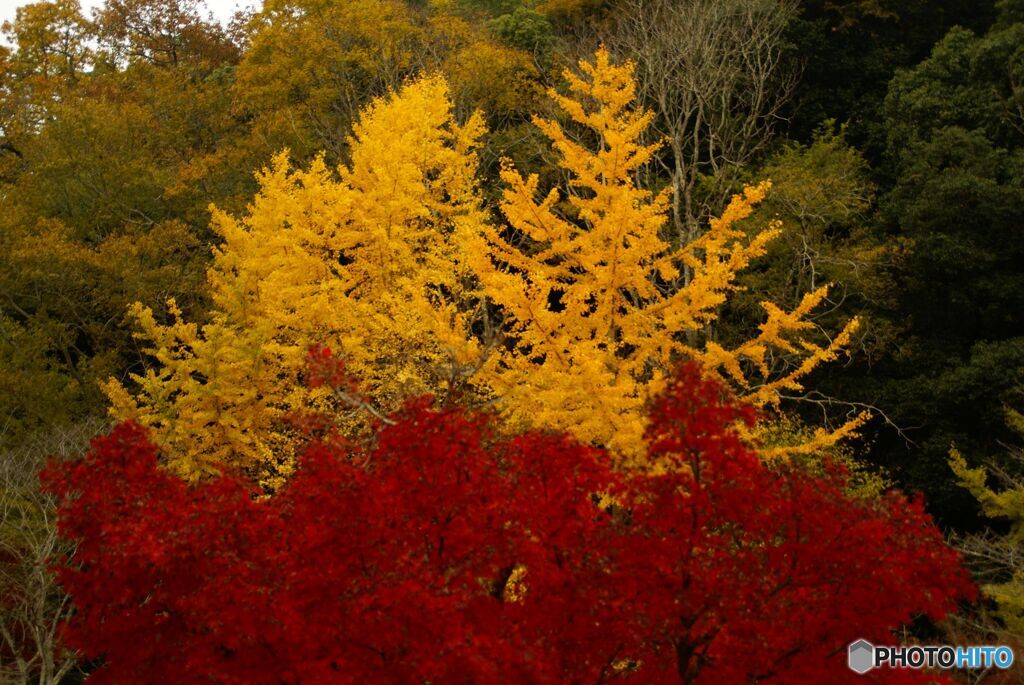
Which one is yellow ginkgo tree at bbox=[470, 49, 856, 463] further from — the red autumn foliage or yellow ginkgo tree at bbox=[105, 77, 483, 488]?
yellow ginkgo tree at bbox=[105, 77, 483, 488]

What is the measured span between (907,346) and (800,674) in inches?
569

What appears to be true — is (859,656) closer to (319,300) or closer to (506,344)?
(319,300)

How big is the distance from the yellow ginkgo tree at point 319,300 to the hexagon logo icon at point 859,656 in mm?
9095

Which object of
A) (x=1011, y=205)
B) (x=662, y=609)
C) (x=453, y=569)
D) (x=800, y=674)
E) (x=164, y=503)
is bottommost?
(x=1011, y=205)

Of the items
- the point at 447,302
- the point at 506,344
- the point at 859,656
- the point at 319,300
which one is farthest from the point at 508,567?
the point at 506,344

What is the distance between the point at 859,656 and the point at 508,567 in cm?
373

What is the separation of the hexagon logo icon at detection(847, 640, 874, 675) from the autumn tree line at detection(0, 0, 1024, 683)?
16 cm

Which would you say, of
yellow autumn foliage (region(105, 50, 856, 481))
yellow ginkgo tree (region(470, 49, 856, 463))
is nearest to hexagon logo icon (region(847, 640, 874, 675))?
yellow ginkgo tree (region(470, 49, 856, 463))

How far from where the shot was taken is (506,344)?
2720cm

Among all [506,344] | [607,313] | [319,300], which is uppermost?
[319,300]

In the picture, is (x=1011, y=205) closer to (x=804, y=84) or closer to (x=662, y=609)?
(x=804, y=84)

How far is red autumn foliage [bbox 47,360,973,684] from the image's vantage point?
10.4 m

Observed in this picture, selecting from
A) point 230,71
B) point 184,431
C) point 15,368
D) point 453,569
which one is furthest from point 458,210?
point 230,71

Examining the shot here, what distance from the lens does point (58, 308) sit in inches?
1120
